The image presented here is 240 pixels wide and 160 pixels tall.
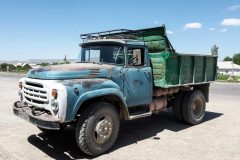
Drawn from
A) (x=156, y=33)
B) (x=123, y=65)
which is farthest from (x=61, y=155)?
(x=156, y=33)

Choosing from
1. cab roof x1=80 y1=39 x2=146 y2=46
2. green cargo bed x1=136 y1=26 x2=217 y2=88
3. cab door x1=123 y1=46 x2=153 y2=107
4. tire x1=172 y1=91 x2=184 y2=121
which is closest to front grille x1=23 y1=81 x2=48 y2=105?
cab door x1=123 y1=46 x2=153 y2=107

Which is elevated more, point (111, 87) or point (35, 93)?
point (111, 87)

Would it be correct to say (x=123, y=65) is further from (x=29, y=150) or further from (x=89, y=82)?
(x=29, y=150)

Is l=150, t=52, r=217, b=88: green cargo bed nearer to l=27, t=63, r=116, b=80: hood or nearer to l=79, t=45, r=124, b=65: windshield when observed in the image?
l=79, t=45, r=124, b=65: windshield

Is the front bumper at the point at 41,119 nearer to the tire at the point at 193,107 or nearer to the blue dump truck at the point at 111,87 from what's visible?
the blue dump truck at the point at 111,87

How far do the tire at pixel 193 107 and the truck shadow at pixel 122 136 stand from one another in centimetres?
28

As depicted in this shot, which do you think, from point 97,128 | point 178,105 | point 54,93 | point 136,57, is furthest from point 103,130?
point 178,105

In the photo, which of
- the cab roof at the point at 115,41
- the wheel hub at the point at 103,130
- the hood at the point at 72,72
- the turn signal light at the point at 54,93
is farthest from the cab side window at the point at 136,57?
the turn signal light at the point at 54,93

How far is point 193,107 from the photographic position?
28.8 ft

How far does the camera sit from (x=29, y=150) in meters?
6.01

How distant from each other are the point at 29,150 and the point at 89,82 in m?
1.92

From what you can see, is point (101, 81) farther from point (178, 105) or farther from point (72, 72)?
point (178, 105)

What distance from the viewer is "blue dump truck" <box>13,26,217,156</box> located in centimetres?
541

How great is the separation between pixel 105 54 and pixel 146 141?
2212 mm
